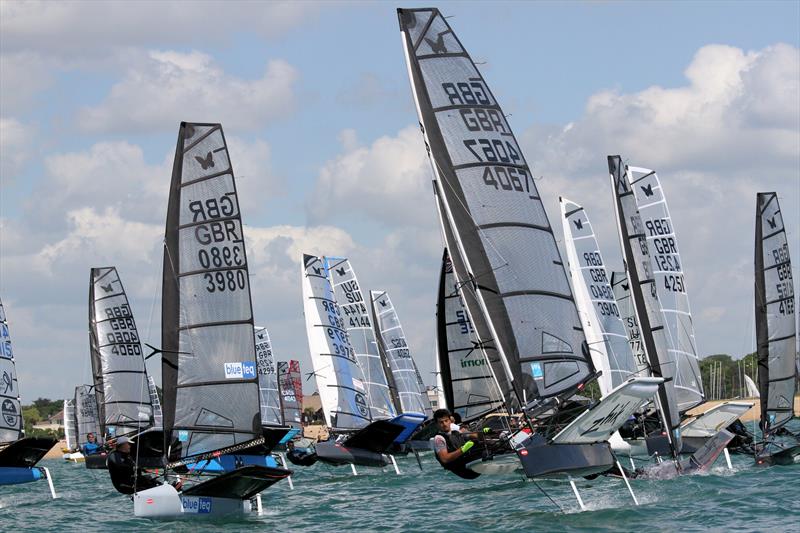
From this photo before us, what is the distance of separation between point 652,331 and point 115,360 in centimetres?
1981

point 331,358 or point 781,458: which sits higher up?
point 331,358

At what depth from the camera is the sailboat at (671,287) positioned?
84.3ft

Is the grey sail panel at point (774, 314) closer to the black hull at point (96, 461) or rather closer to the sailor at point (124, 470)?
the sailor at point (124, 470)

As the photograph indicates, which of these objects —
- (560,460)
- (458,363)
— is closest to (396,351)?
(458,363)

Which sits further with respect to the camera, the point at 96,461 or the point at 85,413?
the point at 85,413

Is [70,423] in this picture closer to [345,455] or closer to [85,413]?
[85,413]

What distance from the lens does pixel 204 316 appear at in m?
18.4

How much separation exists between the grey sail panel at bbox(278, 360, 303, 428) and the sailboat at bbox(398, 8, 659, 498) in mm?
Result: 34015

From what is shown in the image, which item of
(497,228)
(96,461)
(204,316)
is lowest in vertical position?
(96,461)

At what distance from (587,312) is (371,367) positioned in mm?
6799

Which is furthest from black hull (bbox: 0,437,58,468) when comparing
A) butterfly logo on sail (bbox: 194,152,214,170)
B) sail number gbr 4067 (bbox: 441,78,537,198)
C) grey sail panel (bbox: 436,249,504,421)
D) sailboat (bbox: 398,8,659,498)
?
sail number gbr 4067 (bbox: 441,78,537,198)

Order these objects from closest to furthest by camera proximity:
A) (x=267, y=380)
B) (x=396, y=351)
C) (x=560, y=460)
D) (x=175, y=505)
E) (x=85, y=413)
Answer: (x=560, y=460), (x=175, y=505), (x=396, y=351), (x=267, y=380), (x=85, y=413)

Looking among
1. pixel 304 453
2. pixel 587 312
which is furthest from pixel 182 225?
pixel 587 312

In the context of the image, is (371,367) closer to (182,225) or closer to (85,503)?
(85,503)
